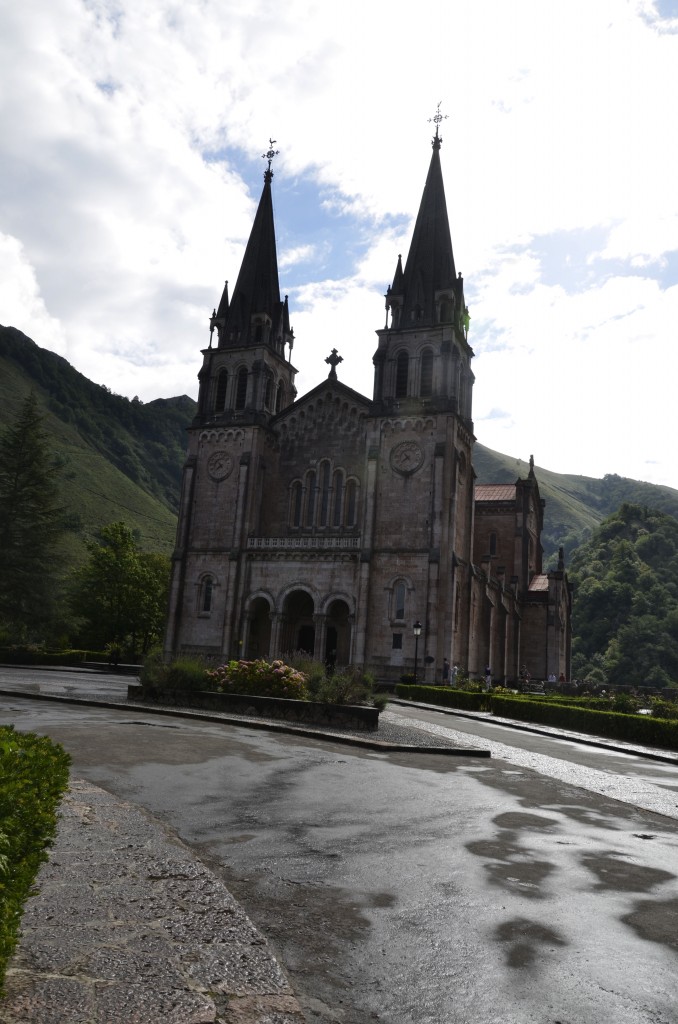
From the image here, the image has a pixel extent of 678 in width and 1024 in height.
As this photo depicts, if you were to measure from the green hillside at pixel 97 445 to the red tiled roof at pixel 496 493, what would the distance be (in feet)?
182

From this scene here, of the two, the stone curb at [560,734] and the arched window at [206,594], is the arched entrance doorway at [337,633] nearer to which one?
the arched window at [206,594]

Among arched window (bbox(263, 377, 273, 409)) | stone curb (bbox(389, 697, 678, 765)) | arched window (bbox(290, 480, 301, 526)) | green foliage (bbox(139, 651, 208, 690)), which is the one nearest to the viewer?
stone curb (bbox(389, 697, 678, 765))

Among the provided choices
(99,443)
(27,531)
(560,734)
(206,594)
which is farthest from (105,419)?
(560,734)

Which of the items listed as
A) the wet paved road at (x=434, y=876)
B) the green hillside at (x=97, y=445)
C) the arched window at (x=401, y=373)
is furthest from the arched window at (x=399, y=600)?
the green hillside at (x=97, y=445)

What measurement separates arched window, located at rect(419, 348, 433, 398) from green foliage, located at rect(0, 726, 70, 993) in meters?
41.0

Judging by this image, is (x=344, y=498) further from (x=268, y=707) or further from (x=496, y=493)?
(x=268, y=707)

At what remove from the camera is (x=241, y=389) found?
51625 millimetres

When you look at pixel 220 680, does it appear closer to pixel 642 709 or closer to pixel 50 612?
pixel 642 709

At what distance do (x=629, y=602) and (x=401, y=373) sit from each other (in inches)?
3131

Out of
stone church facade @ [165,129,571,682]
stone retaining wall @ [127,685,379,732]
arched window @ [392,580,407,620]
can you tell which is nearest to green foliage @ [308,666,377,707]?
stone retaining wall @ [127,685,379,732]

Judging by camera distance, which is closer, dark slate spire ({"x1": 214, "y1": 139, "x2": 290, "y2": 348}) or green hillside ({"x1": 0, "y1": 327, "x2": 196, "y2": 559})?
dark slate spire ({"x1": 214, "y1": 139, "x2": 290, "y2": 348})

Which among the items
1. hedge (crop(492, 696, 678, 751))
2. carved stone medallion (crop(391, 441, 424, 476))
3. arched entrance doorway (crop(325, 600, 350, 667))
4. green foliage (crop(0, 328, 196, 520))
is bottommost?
hedge (crop(492, 696, 678, 751))

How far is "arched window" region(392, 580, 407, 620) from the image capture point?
42594 mm

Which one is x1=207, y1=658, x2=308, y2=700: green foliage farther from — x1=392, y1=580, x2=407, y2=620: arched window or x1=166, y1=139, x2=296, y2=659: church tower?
x1=166, y1=139, x2=296, y2=659: church tower
